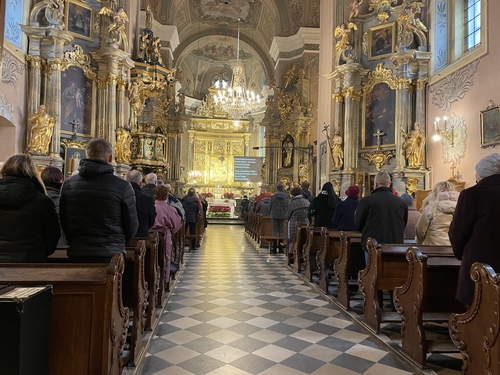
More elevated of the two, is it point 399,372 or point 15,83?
point 15,83

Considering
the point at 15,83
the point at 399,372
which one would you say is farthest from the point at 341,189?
the point at 399,372

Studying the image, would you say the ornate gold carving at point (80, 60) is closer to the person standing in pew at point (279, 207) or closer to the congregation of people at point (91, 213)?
the person standing in pew at point (279, 207)

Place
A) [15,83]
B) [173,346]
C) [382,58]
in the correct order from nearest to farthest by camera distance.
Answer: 1. [173,346]
2. [15,83]
3. [382,58]

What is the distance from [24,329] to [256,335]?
264 cm

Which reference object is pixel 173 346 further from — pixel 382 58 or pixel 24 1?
pixel 382 58

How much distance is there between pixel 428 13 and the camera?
12.1 m

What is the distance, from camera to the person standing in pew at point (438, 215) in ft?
13.7

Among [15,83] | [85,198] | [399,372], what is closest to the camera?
[85,198]

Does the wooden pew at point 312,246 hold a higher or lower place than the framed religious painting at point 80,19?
lower

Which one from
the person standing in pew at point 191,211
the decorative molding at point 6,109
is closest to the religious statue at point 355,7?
the person standing in pew at point 191,211

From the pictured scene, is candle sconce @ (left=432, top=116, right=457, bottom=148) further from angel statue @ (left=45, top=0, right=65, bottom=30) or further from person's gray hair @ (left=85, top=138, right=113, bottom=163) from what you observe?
angel statue @ (left=45, top=0, right=65, bottom=30)

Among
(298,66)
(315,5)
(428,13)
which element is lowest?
(428,13)

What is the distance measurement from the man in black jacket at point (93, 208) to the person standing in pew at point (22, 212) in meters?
0.18

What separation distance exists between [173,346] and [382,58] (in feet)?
41.1
